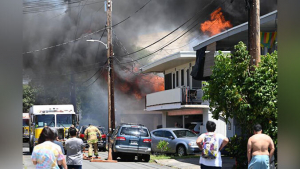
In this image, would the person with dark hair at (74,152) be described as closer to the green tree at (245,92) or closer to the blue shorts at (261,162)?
the blue shorts at (261,162)

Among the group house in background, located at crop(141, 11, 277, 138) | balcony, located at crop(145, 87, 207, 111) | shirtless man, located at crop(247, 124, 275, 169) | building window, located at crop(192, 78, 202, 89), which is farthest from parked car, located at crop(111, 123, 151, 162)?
shirtless man, located at crop(247, 124, 275, 169)

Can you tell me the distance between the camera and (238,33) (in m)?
21.2

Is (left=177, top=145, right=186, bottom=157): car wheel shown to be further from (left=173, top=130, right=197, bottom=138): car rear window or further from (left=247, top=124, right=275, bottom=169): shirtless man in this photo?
(left=247, top=124, right=275, bottom=169): shirtless man

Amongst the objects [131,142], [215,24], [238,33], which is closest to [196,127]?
[131,142]

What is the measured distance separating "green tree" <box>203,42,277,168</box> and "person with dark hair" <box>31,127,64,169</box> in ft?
21.5

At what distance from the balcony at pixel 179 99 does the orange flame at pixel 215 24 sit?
66.6ft

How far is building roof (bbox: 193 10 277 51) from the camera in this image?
18.5 meters

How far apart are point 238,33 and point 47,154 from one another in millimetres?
14628

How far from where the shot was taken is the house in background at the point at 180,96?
3066 centimetres

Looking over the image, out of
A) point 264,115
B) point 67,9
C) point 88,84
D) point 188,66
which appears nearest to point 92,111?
point 88,84

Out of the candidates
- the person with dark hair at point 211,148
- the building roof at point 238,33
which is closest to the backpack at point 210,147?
the person with dark hair at point 211,148
